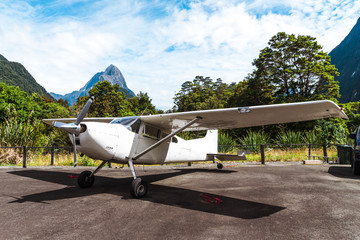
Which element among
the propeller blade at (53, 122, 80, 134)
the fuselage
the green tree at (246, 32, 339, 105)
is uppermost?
the green tree at (246, 32, 339, 105)

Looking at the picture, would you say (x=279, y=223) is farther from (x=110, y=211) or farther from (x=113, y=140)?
(x=113, y=140)

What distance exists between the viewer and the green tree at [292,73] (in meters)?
24.3

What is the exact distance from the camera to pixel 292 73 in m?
25.5

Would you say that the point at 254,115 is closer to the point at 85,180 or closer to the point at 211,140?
the point at 211,140

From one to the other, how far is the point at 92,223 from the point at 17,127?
1275 cm

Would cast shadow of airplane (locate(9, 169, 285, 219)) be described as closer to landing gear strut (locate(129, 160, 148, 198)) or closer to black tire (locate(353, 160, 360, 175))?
landing gear strut (locate(129, 160, 148, 198))

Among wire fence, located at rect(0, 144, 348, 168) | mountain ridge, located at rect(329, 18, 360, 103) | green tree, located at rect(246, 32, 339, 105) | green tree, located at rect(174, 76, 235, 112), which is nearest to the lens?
wire fence, located at rect(0, 144, 348, 168)

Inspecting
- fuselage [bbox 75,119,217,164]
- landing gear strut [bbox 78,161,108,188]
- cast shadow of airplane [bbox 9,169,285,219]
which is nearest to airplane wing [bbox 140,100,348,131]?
fuselage [bbox 75,119,217,164]

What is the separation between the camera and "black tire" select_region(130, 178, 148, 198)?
5051 millimetres

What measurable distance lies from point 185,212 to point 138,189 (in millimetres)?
1621

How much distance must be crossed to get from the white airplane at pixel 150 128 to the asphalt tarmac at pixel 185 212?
88 centimetres

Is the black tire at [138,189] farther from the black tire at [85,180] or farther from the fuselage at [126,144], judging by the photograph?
the black tire at [85,180]

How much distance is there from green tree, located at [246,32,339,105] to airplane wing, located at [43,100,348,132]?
67.7 ft

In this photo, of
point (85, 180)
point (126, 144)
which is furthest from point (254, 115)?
point (85, 180)
